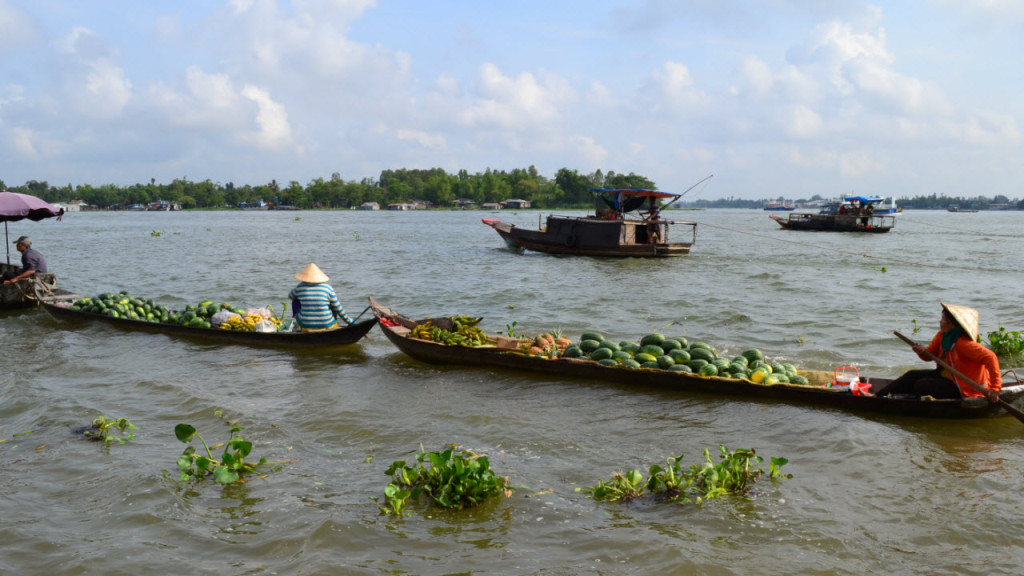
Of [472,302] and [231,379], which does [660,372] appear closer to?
[231,379]

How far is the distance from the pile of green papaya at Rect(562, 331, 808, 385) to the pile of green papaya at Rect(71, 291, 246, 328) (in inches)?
254

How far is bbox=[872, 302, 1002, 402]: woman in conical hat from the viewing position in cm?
657

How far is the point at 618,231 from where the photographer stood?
26.8 metres

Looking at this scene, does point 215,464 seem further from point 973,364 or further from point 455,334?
point 973,364

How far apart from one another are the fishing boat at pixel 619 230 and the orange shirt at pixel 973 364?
19.6 m

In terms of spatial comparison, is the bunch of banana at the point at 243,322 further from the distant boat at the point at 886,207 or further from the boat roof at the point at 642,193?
the distant boat at the point at 886,207

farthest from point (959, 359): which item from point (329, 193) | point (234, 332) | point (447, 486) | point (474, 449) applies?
point (329, 193)

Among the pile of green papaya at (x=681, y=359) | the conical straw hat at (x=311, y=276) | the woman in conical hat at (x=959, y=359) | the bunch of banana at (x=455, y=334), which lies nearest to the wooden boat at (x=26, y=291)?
the conical straw hat at (x=311, y=276)

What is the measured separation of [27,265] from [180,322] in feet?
16.6

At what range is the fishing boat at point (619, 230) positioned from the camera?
88.4 feet

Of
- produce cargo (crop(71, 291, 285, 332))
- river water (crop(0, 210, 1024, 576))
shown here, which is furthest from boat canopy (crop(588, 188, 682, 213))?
produce cargo (crop(71, 291, 285, 332))

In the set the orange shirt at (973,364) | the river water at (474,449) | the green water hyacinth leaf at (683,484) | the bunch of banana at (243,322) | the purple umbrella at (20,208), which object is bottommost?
the river water at (474,449)

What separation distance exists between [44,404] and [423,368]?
4.61m

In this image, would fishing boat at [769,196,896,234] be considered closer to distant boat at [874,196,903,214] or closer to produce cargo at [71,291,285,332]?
distant boat at [874,196,903,214]
